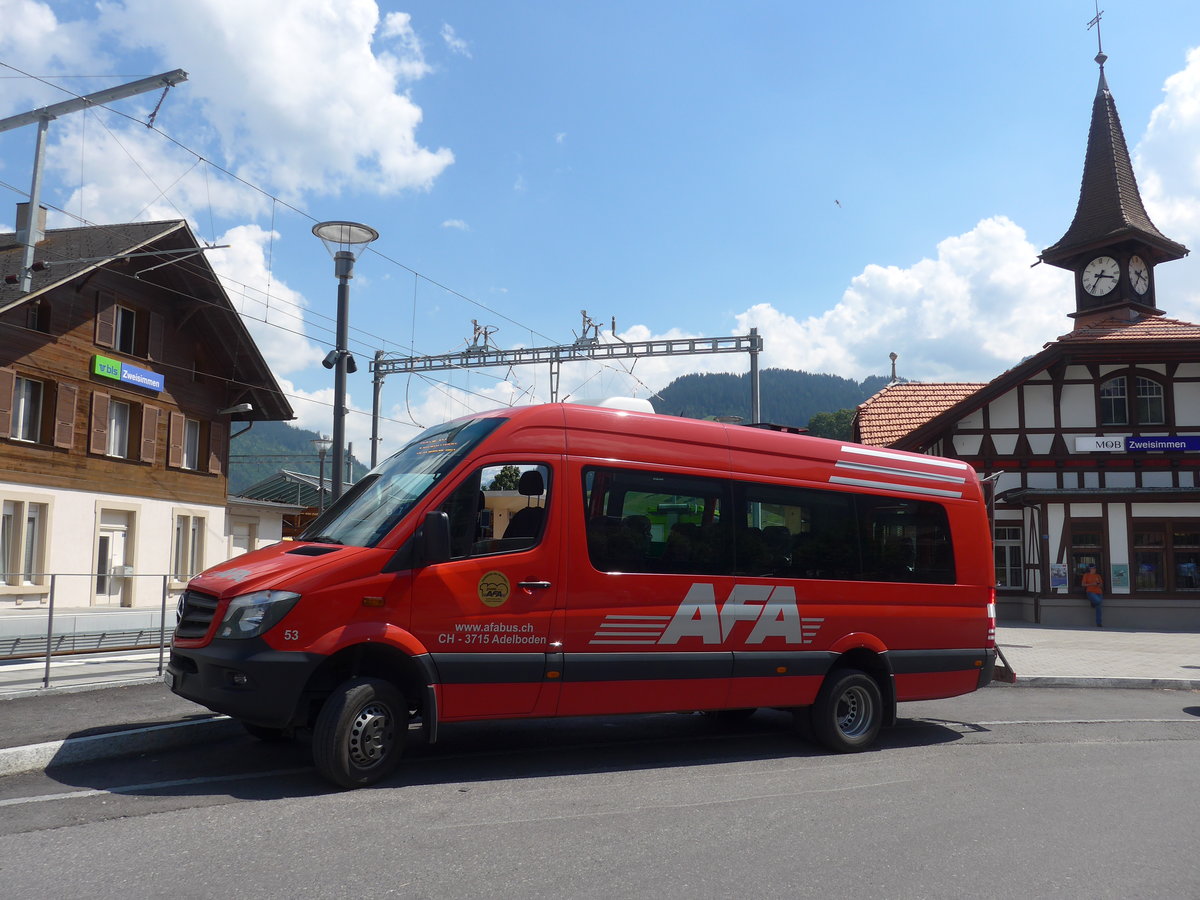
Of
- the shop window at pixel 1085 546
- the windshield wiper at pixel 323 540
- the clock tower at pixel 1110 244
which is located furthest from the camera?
the clock tower at pixel 1110 244

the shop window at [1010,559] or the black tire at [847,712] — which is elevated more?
the shop window at [1010,559]

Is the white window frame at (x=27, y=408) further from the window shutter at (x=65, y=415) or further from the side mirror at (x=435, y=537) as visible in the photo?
the side mirror at (x=435, y=537)

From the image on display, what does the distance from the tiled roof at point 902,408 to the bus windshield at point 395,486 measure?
24.5 meters

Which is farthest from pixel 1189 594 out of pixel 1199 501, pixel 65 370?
pixel 65 370

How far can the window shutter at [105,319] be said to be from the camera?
25188 mm

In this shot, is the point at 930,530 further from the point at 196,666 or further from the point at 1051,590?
the point at 1051,590

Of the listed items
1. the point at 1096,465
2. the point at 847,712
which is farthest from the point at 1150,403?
the point at 847,712

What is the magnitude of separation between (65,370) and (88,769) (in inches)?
791

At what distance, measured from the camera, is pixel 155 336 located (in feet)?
90.1

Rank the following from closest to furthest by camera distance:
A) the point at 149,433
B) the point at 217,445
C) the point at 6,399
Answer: the point at 6,399
the point at 149,433
the point at 217,445

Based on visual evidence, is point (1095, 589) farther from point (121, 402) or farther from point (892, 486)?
point (121, 402)

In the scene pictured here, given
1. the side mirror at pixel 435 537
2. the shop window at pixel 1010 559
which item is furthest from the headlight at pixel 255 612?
the shop window at pixel 1010 559

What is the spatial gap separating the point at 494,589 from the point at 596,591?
2.75 ft

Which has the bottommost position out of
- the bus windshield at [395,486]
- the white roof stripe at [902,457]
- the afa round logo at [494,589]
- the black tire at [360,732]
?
the black tire at [360,732]
